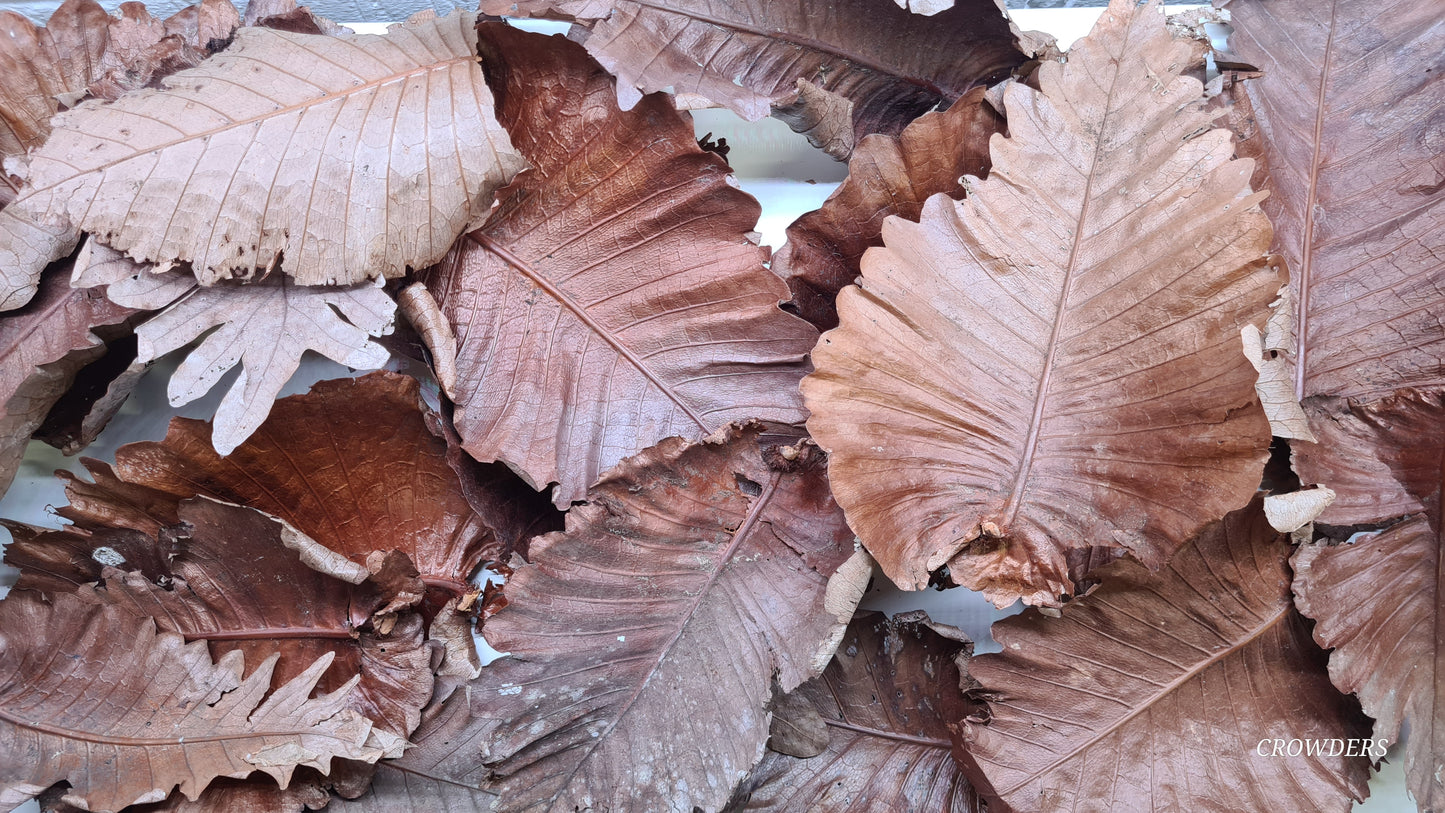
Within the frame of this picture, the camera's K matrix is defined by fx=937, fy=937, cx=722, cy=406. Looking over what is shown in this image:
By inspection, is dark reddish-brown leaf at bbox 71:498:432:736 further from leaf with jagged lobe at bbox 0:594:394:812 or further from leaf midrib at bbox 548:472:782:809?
leaf midrib at bbox 548:472:782:809

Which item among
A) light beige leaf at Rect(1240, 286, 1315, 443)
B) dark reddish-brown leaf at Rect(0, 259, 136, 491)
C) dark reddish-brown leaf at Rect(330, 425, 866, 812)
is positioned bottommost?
dark reddish-brown leaf at Rect(330, 425, 866, 812)

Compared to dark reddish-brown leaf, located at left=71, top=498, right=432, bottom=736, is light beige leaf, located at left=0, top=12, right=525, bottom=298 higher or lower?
higher

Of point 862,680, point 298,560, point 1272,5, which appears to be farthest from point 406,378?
point 1272,5

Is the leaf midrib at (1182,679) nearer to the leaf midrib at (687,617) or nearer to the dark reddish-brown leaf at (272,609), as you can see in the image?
the leaf midrib at (687,617)

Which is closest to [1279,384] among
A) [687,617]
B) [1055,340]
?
[1055,340]

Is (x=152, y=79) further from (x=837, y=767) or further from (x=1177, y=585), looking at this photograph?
(x=1177, y=585)

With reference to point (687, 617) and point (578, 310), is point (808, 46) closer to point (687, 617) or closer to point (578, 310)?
point (578, 310)

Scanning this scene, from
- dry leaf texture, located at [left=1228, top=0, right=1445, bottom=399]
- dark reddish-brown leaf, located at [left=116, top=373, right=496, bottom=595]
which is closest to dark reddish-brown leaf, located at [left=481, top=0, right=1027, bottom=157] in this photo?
dry leaf texture, located at [left=1228, top=0, right=1445, bottom=399]
